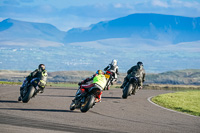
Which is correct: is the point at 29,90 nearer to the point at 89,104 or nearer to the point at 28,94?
the point at 28,94

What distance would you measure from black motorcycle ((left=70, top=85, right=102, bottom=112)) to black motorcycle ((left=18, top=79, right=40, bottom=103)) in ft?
10.3

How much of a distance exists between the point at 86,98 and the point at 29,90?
391 centimetres

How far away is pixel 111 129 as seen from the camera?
1159cm

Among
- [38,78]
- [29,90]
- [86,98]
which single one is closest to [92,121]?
[86,98]

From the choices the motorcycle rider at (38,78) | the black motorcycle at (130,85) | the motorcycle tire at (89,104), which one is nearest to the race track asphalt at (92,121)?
the motorcycle tire at (89,104)

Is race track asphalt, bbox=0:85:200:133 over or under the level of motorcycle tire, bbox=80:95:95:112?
under

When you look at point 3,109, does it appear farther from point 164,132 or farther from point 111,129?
point 164,132

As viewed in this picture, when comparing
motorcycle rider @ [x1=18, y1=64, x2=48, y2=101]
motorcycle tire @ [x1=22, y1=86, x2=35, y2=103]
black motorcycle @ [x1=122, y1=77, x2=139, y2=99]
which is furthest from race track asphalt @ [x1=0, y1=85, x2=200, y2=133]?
black motorcycle @ [x1=122, y1=77, x2=139, y2=99]

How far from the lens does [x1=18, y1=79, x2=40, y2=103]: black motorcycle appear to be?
60.0 ft

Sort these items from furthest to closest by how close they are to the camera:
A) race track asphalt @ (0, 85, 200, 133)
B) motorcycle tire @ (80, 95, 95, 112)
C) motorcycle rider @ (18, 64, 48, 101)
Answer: motorcycle rider @ (18, 64, 48, 101) < motorcycle tire @ (80, 95, 95, 112) < race track asphalt @ (0, 85, 200, 133)

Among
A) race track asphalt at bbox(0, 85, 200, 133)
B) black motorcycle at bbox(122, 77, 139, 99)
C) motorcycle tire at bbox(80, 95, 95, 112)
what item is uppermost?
black motorcycle at bbox(122, 77, 139, 99)

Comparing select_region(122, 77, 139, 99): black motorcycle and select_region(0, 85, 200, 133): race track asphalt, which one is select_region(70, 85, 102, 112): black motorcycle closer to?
select_region(0, 85, 200, 133): race track asphalt

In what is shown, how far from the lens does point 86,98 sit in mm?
15445

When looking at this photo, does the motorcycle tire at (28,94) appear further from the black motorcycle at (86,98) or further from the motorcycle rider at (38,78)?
the black motorcycle at (86,98)
